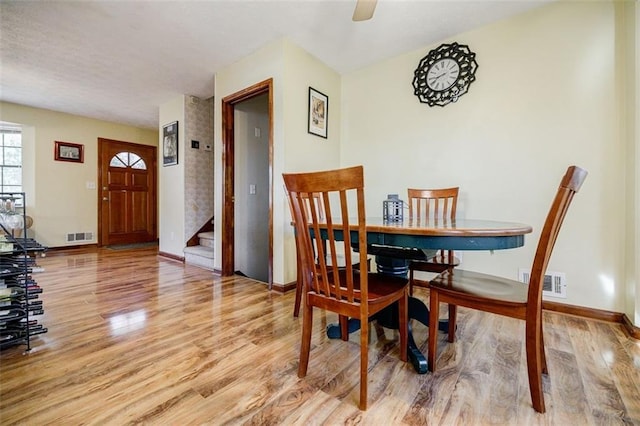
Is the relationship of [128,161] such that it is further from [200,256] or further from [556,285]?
[556,285]

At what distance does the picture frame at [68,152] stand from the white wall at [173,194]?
1.86 meters

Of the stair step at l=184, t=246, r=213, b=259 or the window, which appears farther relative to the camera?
the window

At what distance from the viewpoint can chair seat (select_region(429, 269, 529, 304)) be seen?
1.18 meters

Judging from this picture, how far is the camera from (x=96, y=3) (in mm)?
2133

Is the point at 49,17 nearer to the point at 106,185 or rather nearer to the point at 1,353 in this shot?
the point at 1,353

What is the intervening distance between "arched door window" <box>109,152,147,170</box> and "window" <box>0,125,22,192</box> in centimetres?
122

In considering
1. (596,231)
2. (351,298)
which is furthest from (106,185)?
(596,231)

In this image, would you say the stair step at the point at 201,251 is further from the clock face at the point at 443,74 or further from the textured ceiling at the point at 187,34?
the clock face at the point at 443,74

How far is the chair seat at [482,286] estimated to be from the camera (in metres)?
1.18

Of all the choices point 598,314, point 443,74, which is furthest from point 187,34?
point 598,314

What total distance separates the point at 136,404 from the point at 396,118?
3.00m

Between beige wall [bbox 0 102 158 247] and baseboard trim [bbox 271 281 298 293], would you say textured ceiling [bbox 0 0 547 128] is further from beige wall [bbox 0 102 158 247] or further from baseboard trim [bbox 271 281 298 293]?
baseboard trim [bbox 271 281 298 293]

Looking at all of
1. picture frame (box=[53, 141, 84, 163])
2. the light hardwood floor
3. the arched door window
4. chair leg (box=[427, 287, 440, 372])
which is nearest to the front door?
the arched door window

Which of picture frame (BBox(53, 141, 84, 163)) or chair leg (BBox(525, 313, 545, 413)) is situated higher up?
picture frame (BBox(53, 141, 84, 163))
